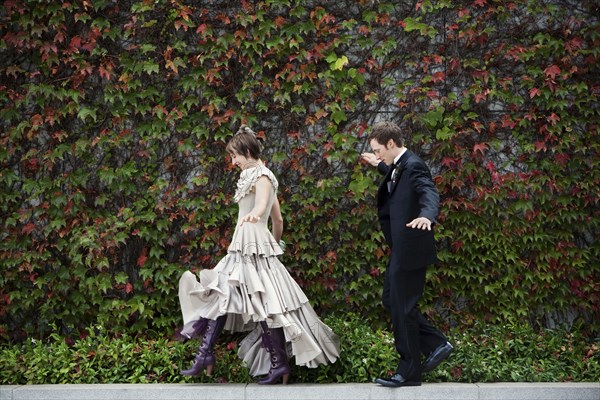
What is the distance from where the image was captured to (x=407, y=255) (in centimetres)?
582

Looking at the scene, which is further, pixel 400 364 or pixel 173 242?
pixel 173 242

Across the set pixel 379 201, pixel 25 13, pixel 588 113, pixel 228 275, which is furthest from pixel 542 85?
pixel 25 13

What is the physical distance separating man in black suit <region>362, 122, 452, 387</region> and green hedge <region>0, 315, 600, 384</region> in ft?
1.08

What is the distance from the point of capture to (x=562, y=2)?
23.7 feet

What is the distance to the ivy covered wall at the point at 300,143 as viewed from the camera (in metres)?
7.11

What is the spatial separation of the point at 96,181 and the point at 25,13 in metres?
1.42

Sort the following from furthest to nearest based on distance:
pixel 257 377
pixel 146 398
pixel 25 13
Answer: pixel 25 13, pixel 257 377, pixel 146 398

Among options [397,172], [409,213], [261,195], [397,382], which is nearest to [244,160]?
[261,195]

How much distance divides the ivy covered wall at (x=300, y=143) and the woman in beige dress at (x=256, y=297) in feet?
3.17

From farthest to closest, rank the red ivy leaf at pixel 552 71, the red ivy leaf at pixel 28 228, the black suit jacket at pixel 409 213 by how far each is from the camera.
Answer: the red ivy leaf at pixel 28 228 → the red ivy leaf at pixel 552 71 → the black suit jacket at pixel 409 213

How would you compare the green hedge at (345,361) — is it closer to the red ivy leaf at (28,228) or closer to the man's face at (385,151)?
the red ivy leaf at (28,228)

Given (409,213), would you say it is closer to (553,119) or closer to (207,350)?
(207,350)

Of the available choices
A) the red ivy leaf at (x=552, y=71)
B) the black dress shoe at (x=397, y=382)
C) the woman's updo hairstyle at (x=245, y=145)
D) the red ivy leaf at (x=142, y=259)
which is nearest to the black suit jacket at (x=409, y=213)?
the black dress shoe at (x=397, y=382)

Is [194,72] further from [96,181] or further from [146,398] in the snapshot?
[146,398]
